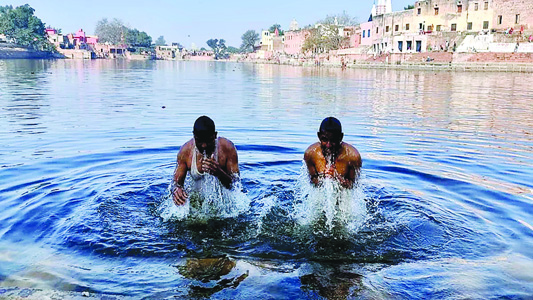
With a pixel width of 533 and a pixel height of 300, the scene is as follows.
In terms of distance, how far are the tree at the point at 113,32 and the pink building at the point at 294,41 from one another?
78.8 metres

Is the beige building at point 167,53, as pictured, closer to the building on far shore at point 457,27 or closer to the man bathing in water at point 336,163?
the building on far shore at point 457,27

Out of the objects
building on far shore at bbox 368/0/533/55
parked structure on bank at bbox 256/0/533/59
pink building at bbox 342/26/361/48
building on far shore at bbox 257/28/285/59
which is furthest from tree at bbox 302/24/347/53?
building on far shore at bbox 257/28/285/59

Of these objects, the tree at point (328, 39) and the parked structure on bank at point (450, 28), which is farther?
the tree at point (328, 39)

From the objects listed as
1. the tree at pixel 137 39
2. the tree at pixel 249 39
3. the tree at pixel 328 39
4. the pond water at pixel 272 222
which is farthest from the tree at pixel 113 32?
the pond water at pixel 272 222

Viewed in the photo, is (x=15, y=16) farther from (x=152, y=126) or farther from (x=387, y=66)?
(x=152, y=126)

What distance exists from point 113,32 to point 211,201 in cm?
18622

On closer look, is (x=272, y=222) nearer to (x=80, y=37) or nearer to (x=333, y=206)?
(x=333, y=206)

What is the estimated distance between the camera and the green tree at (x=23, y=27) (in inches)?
4286

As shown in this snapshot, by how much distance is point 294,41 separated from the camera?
11650 cm

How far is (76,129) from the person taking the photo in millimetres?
11867

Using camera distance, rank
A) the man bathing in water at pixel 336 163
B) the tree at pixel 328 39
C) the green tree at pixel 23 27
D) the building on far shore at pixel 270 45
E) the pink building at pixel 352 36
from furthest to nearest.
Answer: the building on far shore at pixel 270 45
the green tree at pixel 23 27
the tree at pixel 328 39
the pink building at pixel 352 36
the man bathing in water at pixel 336 163

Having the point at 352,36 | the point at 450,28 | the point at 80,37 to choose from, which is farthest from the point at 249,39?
→ the point at 450,28

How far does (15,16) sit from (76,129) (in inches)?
4641

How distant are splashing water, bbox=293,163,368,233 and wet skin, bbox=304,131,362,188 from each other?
81mm
